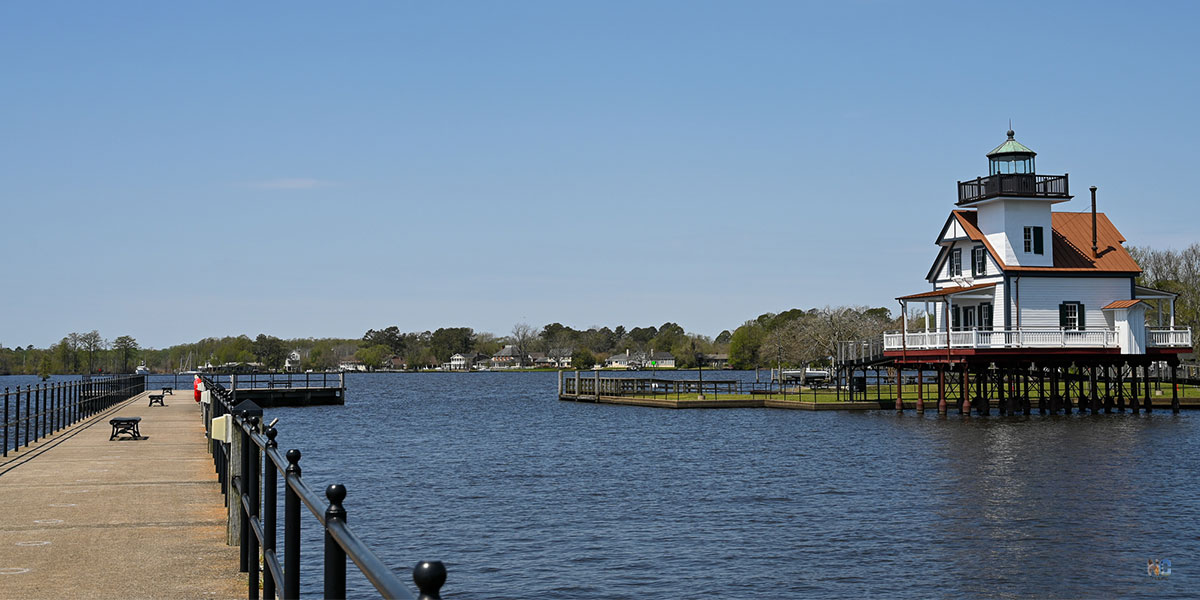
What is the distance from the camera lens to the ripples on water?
16.8m

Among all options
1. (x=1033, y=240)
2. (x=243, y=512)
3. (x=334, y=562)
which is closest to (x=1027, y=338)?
(x=1033, y=240)

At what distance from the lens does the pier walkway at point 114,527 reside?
8945mm

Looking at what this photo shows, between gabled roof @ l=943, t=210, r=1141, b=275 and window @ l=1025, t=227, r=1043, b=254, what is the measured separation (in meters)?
1.03

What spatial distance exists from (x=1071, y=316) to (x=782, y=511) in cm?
3800

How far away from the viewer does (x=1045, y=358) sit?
53.9 m

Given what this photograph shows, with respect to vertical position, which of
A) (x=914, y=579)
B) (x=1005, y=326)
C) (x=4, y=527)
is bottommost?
(x=914, y=579)

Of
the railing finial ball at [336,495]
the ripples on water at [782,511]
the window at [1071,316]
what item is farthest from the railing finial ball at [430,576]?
the window at [1071,316]

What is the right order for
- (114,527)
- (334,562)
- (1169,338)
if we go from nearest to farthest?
(334,562)
(114,527)
(1169,338)

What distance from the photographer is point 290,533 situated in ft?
19.0

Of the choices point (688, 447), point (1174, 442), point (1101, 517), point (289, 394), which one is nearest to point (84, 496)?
point (1101, 517)

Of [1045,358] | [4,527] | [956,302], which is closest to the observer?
[4,527]

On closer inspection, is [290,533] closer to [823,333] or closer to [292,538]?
[292,538]

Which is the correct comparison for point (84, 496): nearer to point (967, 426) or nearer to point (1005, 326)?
point (967, 426)

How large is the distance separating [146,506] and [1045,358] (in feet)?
161
